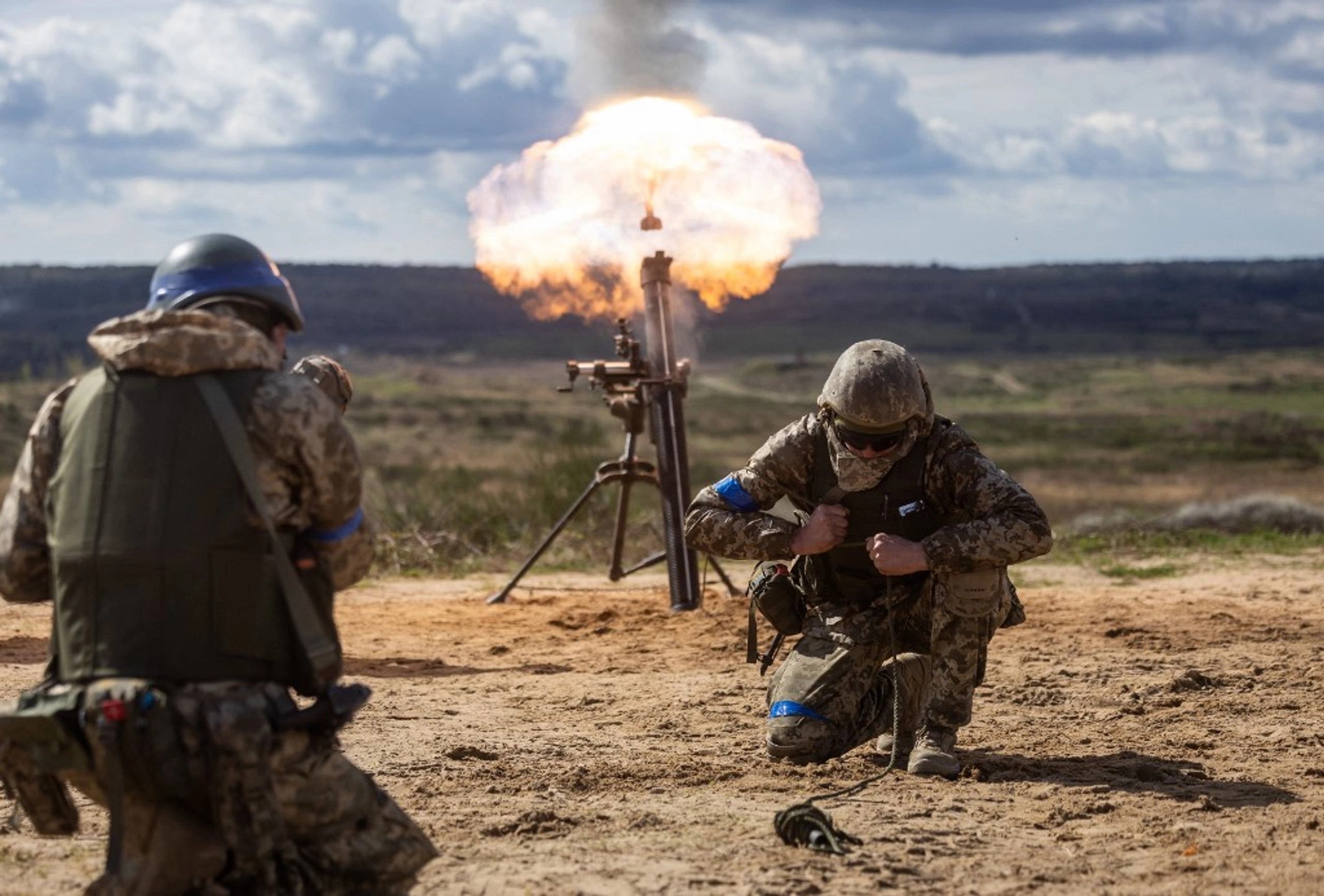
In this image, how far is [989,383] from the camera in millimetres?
69062

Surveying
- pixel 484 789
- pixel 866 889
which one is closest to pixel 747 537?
pixel 484 789

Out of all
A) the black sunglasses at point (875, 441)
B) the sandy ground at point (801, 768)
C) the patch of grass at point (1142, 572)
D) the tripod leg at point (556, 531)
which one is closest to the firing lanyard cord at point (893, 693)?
the sandy ground at point (801, 768)

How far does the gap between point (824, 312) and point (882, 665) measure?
107 m

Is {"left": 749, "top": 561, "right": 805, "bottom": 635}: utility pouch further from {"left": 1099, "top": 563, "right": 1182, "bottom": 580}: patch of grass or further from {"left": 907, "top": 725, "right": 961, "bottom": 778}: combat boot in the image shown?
{"left": 1099, "top": 563, "right": 1182, "bottom": 580}: patch of grass

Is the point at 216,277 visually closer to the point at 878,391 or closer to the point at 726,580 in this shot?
the point at 878,391

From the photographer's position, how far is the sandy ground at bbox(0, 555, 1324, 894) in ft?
18.0

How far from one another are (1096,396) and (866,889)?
6095cm

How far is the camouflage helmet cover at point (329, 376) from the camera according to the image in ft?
28.2

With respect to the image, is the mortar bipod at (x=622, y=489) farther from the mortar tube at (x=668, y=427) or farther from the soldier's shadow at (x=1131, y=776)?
the soldier's shadow at (x=1131, y=776)

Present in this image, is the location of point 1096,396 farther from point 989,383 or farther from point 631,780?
point 631,780

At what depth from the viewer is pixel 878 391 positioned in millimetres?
6641

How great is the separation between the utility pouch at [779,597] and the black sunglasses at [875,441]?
0.69 m

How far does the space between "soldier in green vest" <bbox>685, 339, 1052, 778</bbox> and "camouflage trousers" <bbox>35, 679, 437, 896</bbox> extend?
8.06 feet

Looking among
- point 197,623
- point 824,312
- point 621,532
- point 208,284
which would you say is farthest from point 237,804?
point 824,312
